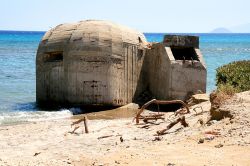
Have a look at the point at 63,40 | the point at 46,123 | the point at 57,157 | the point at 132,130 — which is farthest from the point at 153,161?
the point at 63,40

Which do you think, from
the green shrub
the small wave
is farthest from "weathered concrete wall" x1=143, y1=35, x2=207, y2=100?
the small wave

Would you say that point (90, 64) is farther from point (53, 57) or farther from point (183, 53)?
point (183, 53)

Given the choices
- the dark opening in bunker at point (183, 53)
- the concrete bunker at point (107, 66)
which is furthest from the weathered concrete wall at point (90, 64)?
the dark opening in bunker at point (183, 53)

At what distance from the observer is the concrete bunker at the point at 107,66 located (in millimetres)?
18062

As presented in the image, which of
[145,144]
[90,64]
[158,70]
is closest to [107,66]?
[90,64]

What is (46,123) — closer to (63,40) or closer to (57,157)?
(63,40)

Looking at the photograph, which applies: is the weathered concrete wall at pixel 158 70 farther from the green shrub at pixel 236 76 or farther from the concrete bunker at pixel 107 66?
the green shrub at pixel 236 76

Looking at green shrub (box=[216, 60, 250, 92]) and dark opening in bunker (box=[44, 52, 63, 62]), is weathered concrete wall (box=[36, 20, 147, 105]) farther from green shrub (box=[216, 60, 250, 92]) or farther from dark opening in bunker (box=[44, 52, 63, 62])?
green shrub (box=[216, 60, 250, 92])

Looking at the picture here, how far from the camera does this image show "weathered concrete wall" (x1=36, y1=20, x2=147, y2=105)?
18531 mm

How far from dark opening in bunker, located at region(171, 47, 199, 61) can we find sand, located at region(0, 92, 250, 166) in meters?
5.91

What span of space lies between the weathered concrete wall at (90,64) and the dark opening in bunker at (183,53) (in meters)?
1.37

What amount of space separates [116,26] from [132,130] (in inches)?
314

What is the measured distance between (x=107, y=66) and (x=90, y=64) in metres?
0.62

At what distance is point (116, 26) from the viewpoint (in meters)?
19.4
